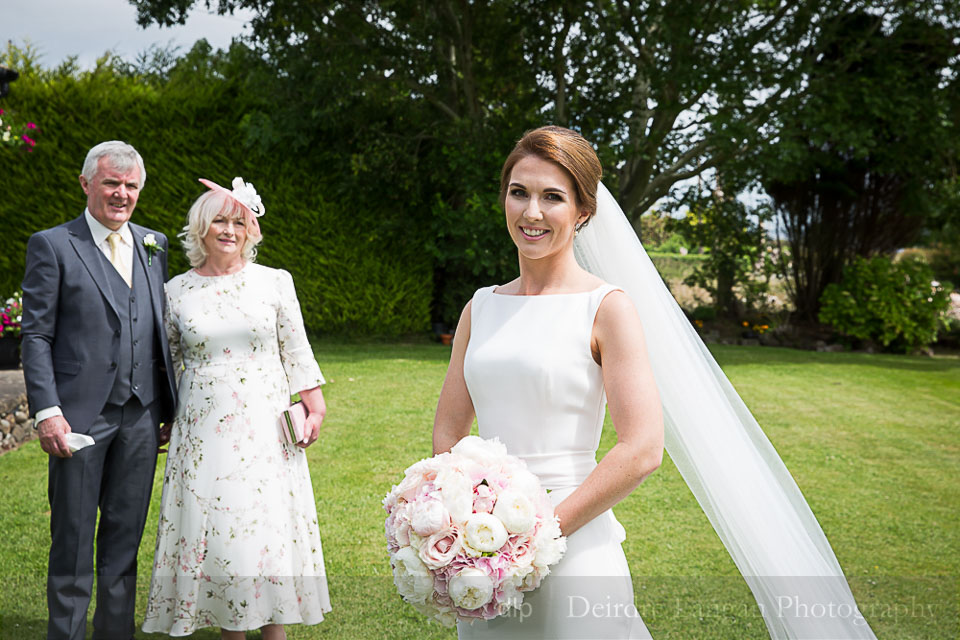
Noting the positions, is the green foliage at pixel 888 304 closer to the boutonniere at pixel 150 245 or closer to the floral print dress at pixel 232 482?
the floral print dress at pixel 232 482

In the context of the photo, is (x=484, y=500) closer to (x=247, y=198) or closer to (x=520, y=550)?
(x=520, y=550)

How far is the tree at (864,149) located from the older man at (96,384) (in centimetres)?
1157

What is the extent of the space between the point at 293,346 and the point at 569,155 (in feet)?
7.03

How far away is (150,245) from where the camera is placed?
371 centimetres

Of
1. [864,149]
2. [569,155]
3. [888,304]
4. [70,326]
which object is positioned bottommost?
[888,304]

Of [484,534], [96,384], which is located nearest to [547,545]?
[484,534]

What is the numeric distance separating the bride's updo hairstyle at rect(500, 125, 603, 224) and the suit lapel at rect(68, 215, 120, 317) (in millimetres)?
2120

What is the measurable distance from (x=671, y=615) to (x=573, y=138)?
3.03 meters

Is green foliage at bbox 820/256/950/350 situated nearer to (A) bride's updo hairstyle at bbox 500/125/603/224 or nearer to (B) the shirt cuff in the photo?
(A) bride's updo hairstyle at bbox 500/125/603/224

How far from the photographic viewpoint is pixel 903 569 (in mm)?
4910

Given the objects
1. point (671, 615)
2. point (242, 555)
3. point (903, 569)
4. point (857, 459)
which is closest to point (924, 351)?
point (857, 459)

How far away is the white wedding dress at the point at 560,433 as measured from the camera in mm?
2172

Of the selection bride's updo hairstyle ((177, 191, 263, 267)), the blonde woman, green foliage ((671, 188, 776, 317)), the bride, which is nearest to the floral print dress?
the blonde woman

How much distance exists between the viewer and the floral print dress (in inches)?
137
